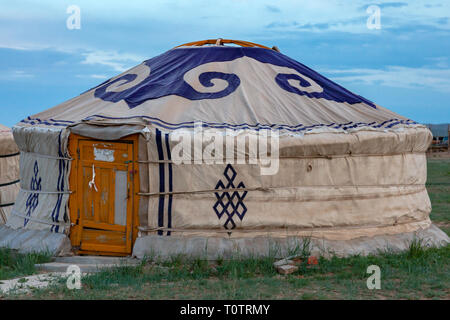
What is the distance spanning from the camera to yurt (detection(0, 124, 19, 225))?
906cm

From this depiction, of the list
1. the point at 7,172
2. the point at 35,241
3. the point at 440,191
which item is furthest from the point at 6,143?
the point at 440,191

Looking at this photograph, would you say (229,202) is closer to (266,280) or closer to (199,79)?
(266,280)

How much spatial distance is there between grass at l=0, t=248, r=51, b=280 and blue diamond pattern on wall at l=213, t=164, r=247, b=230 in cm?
172

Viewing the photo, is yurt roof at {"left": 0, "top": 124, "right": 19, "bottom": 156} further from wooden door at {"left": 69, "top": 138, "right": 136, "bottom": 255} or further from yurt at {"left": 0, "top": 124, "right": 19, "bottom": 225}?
wooden door at {"left": 69, "top": 138, "right": 136, "bottom": 255}

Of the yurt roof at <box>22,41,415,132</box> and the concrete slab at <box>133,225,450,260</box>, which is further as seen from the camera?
the yurt roof at <box>22,41,415,132</box>

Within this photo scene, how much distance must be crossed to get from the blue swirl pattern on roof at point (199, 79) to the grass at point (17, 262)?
1.70 meters

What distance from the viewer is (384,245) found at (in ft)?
20.0

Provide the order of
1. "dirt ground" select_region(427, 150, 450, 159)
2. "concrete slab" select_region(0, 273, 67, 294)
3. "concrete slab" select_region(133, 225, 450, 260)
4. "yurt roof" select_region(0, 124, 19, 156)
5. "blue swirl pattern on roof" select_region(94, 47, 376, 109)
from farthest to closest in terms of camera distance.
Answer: "dirt ground" select_region(427, 150, 450, 159)
"yurt roof" select_region(0, 124, 19, 156)
"blue swirl pattern on roof" select_region(94, 47, 376, 109)
"concrete slab" select_region(133, 225, 450, 260)
"concrete slab" select_region(0, 273, 67, 294)

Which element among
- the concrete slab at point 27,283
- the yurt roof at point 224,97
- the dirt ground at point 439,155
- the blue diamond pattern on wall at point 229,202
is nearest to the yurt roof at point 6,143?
the yurt roof at point 224,97

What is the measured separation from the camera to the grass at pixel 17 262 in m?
5.50

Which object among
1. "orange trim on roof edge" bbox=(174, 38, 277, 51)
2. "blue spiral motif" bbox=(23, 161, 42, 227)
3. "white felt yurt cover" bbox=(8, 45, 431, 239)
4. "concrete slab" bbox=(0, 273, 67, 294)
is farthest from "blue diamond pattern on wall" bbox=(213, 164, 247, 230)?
"orange trim on roof edge" bbox=(174, 38, 277, 51)

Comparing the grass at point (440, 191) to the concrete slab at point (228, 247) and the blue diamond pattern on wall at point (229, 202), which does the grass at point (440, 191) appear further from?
the blue diamond pattern on wall at point (229, 202)

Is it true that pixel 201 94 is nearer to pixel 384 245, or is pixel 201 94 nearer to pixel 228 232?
pixel 228 232
